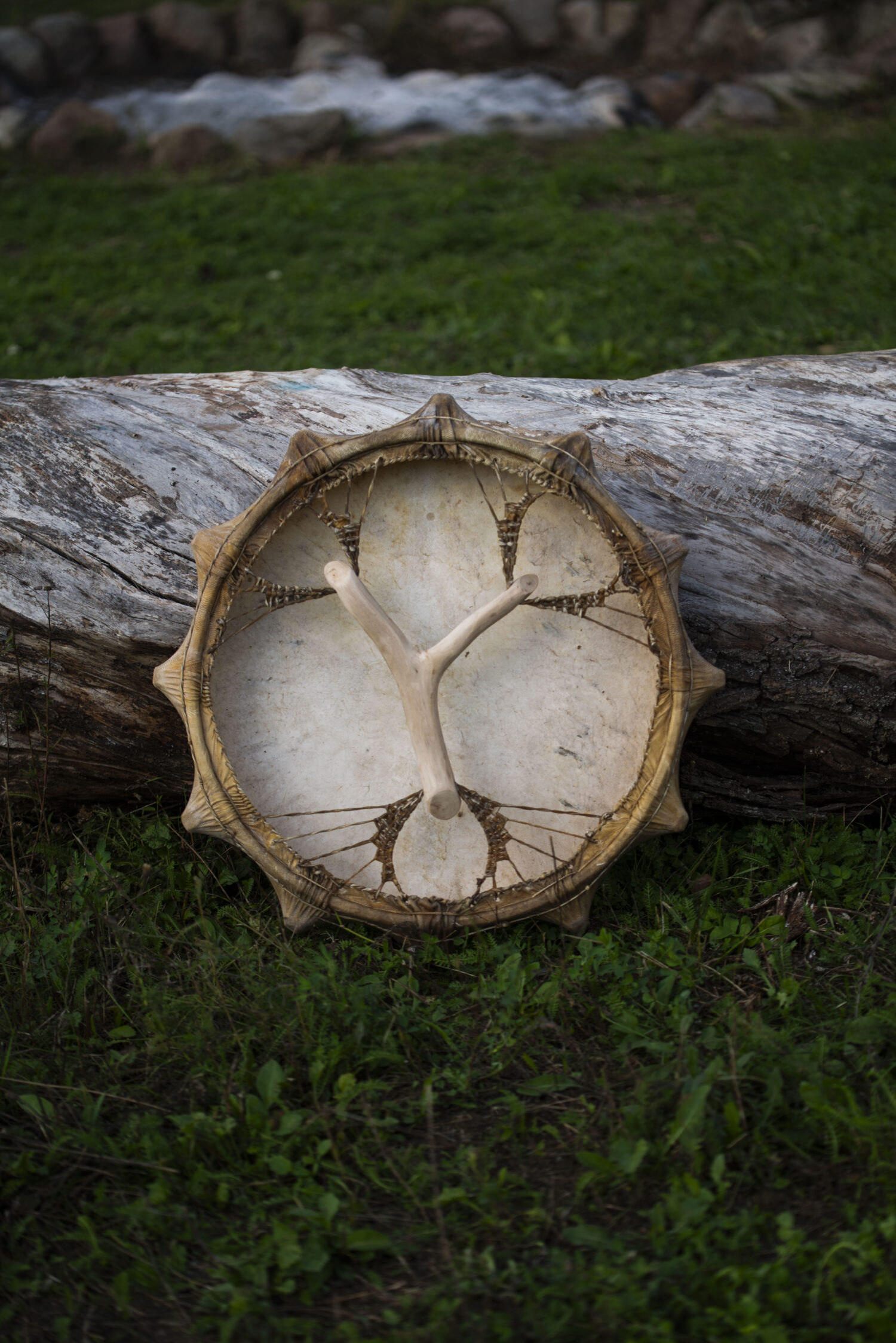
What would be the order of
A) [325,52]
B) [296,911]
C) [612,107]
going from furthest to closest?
[325,52], [612,107], [296,911]

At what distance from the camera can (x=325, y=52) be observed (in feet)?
30.4

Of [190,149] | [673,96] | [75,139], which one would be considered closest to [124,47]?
[75,139]

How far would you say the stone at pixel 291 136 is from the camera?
26.2 ft

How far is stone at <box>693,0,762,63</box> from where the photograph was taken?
29.7 ft

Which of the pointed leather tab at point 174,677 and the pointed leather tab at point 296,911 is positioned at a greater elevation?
the pointed leather tab at point 174,677

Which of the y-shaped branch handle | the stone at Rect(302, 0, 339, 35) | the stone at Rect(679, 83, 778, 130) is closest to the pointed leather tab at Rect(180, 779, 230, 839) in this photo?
the y-shaped branch handle

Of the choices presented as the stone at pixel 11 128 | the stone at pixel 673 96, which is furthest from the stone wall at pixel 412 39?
the stone at pixel 673 96

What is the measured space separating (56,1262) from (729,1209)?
1.12m

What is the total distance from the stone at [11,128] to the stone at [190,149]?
1199mm

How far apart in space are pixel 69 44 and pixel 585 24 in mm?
4623

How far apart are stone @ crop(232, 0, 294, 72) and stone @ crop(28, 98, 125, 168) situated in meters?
1.64

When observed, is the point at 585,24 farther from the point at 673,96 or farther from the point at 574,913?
the point at 574,913

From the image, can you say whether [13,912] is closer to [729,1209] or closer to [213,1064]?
[213,1064]

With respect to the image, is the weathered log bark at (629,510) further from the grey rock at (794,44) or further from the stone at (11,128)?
the grey rock at (794,44)
